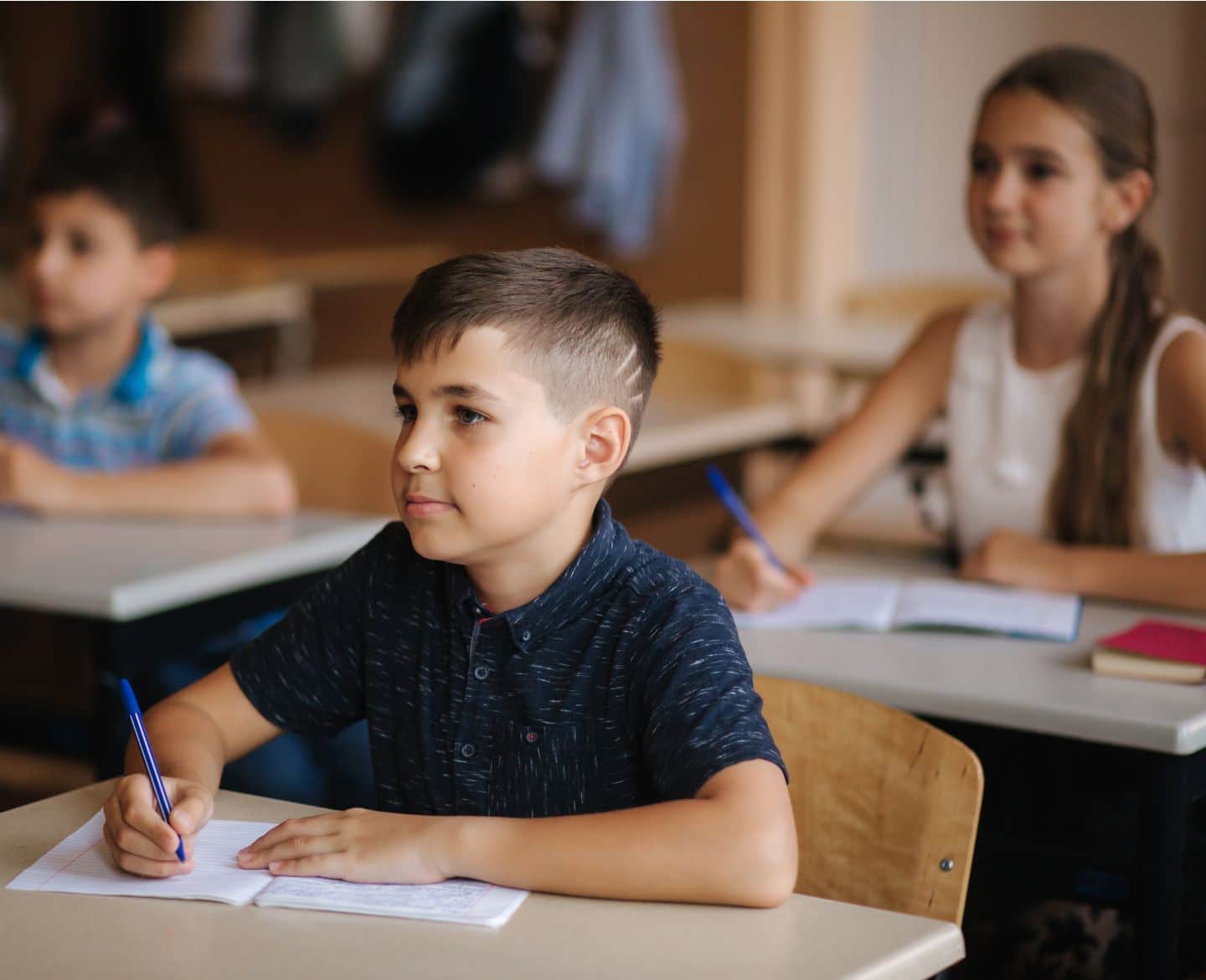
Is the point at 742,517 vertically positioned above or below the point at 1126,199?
below

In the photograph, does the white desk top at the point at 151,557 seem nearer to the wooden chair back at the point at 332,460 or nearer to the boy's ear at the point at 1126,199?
the wooden chair back at the point at 332,460

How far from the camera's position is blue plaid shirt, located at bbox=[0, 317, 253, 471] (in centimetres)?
247

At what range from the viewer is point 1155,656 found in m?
1.62

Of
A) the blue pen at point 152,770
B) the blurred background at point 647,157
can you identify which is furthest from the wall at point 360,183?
the blue pen at point 152,770

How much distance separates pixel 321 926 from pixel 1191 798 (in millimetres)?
808

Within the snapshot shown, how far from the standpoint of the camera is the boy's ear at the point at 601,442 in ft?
4.31

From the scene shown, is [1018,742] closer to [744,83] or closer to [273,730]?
[273,730]

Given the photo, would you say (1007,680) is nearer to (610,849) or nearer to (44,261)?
(610,849)

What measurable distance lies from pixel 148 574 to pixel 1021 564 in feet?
3.43

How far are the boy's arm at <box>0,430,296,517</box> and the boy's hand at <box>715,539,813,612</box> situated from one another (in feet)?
2.28

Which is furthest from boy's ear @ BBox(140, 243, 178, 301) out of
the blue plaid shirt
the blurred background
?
the blurred background

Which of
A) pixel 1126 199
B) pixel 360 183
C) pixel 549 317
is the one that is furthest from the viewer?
pixel 360 183

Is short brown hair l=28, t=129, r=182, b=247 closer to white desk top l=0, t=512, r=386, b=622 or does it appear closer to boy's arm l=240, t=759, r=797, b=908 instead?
white desk top l=0, t=512, r=386, b=622

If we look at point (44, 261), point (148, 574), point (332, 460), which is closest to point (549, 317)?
point (148, 574)
